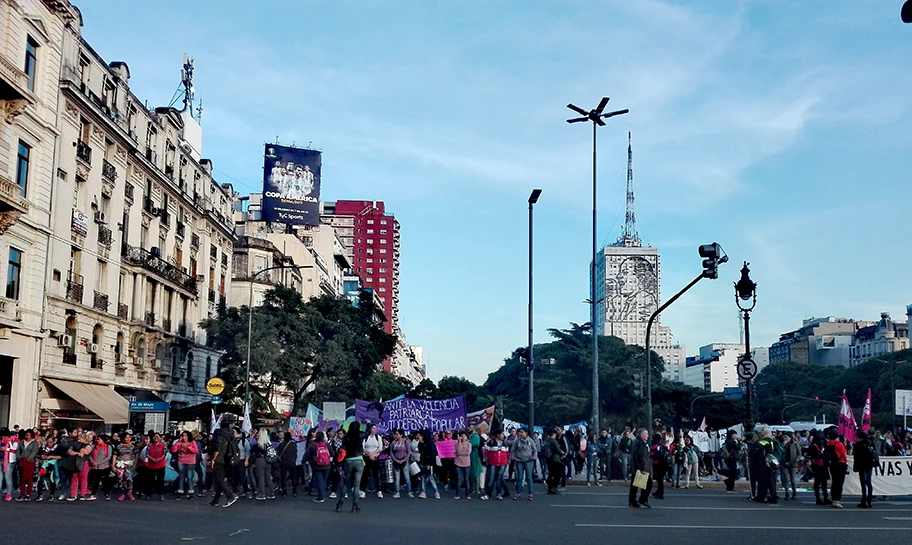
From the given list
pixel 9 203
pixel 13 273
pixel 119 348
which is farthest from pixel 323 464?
pixel 119 348

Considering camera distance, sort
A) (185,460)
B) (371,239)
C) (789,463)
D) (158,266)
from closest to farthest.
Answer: (185,460) → (789,463) → (158,266) → (371,239)

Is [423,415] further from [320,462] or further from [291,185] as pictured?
[291,185]

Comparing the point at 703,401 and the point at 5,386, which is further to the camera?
the point at 703,401

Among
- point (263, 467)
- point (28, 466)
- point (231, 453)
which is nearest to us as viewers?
point (231, 453)

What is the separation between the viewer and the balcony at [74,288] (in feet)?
119

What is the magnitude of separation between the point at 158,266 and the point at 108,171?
7070mm

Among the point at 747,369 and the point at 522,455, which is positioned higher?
the point at 747,369

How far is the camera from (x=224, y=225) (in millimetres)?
57094

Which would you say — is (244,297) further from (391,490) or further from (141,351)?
(391,490)

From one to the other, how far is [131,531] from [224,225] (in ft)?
148

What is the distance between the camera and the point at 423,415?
1082 inches

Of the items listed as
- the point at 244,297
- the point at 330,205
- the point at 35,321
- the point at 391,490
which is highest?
the point at 330,205

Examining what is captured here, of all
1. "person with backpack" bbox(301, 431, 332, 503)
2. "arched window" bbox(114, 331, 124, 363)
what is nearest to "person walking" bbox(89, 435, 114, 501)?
"person with backpack" bbox(301, 431, 332, 503)

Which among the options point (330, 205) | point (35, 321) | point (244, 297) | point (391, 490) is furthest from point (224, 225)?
point (330, 205)
